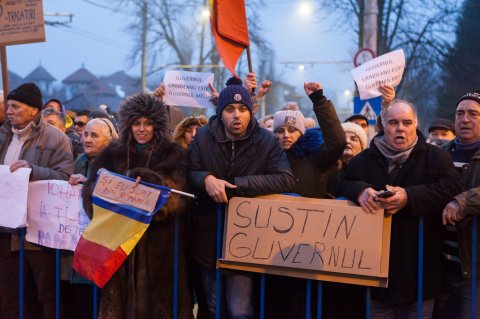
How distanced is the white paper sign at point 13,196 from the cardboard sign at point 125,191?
0.80 meters

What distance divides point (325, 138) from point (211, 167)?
860 millimetres

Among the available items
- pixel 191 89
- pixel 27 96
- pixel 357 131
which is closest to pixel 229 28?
pixel 191 89

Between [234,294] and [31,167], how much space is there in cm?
192

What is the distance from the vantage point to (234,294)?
392cm

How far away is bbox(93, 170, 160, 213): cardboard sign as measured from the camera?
152 inches

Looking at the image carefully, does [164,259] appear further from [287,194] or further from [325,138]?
[325,138]

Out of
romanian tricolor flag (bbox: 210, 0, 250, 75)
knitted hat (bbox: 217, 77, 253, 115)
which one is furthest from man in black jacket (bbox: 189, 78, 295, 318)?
romanian tricolor flag (bbox: 210, 0, 250, 75)

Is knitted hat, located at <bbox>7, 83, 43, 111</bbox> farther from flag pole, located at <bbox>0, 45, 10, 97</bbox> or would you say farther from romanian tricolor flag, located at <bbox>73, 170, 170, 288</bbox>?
romanian tricolor flag, located at <bbox>73, 170, 170, 288</bbox>

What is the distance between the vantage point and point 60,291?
4715mm

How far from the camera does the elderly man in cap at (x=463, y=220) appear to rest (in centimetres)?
352

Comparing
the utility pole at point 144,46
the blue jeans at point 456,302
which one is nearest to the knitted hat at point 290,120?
the blue jeans at point 456,302

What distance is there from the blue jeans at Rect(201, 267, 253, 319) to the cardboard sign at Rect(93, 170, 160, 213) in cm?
65

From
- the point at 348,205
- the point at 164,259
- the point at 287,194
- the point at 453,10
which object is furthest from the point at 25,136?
the point at 453,10

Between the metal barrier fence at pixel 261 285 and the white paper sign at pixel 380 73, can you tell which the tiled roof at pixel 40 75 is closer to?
the metal barrier fence at pixel 261 285
